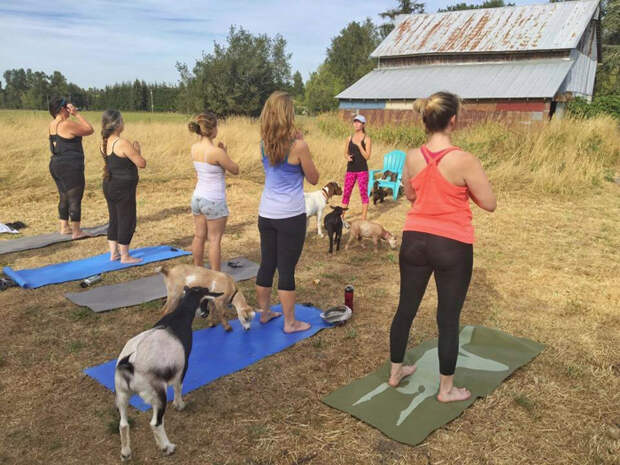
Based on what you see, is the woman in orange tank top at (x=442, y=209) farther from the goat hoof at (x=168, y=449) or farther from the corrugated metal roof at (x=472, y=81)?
the corrugated metal roof at (x=472, y=81)

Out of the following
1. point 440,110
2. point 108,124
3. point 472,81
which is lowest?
point 108,124

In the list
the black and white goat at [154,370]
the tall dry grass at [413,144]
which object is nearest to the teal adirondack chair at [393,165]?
the tall dry grass at [413,144]

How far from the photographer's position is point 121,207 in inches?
222

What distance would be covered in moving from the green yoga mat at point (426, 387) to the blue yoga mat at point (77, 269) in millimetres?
3931

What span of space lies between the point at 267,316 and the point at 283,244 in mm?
1047

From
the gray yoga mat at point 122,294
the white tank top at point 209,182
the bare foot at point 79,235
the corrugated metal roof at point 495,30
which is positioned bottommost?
the gray yoga mat at point 122,294

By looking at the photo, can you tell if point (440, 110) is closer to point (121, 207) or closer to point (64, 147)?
point (121, 207)

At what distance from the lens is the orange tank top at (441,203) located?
8.41 ft

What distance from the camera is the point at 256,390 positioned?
3385 millimetres

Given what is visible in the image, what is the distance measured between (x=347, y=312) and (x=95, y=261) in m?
3.86

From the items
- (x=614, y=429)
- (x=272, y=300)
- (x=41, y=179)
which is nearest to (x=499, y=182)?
(x=272, y=300)

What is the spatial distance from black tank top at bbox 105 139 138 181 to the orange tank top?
4.10m

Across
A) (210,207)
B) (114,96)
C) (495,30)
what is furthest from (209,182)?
(114,96)

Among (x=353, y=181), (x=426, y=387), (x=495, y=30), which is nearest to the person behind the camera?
(x=426, y=387)
